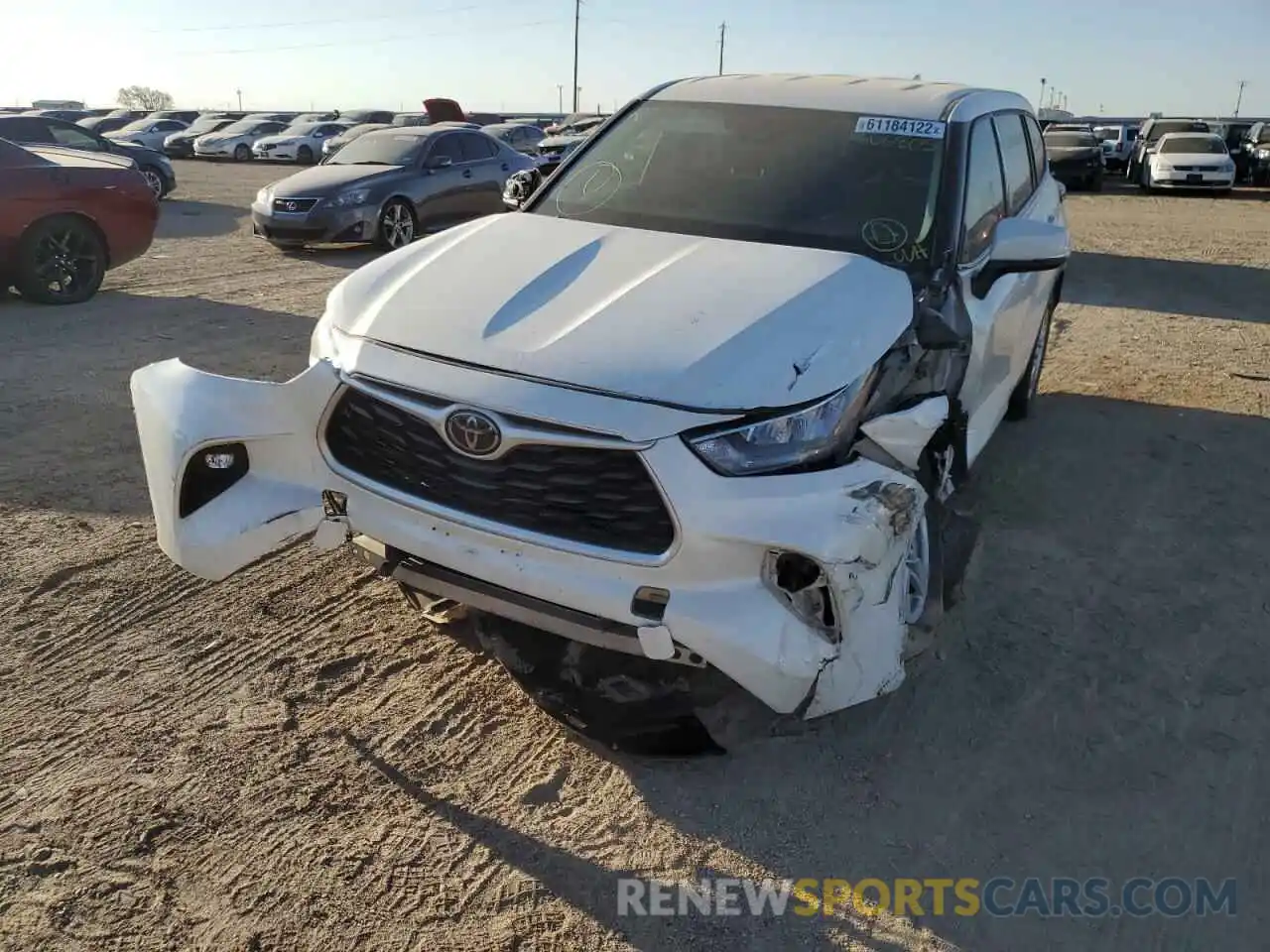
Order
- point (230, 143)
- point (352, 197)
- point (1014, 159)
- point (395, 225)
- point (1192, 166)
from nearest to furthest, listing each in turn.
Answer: point (1014, 159) → point (352, 197) → point (395, 225) → point (1192, 166) → point (230, 143)

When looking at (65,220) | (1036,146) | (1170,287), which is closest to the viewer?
(1036,146)

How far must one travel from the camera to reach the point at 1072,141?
24.8 m

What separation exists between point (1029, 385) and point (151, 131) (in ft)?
117

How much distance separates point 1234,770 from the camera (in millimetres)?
3158

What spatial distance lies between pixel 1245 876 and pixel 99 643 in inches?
139

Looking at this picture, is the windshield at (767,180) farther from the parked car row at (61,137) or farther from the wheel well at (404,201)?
the parked car row at (61,137)

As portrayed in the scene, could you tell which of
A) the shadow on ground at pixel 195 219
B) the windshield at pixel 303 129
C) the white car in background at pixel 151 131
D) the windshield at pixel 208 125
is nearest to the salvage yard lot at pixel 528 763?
the shadow on ground at pixel 195 219

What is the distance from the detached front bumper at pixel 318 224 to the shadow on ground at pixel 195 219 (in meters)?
2.28

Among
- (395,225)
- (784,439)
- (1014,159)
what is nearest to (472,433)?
(784,439)

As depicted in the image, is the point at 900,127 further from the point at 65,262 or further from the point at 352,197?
the point at 352,197

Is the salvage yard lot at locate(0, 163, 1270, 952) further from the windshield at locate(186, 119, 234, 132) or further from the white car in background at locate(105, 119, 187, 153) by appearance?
the windshield at locate(186, 119, 234, 132)

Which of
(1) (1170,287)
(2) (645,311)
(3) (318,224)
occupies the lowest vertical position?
(1) (1170,287)

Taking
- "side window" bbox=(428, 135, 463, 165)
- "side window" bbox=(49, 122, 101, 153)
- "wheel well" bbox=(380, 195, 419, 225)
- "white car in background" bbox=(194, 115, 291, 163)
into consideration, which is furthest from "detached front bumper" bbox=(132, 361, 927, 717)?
"white car in background" bbox=(194, 115, 291, 163)

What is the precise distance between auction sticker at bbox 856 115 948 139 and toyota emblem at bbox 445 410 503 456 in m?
2.21
